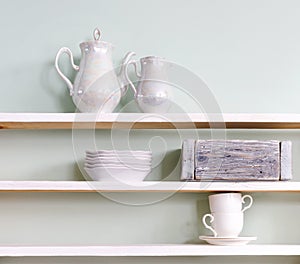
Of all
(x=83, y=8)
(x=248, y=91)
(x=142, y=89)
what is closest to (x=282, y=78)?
(x=248, y=91)

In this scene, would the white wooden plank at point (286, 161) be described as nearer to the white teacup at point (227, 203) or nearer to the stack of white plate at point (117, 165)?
the white teacup at point (227, 203)

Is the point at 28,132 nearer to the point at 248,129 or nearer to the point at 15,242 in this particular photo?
the point at 15,242

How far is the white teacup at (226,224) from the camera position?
6.64 ft

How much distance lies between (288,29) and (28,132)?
943 millimetres

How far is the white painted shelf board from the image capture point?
1966 millimetres

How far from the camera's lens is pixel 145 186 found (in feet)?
6.56

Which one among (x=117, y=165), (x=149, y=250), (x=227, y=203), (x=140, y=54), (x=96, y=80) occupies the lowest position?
(x=149, y=250)

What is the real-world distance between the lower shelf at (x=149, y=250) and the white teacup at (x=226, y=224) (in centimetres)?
6

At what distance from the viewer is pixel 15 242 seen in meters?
2.13

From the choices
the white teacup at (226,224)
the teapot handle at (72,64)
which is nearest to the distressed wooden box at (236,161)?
the white teacup at (226,224)

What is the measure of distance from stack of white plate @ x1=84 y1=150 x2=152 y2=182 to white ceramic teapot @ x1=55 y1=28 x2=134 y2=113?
0.51 ft

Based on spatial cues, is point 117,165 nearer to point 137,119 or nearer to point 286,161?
point 137,119

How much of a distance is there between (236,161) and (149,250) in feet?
1.23

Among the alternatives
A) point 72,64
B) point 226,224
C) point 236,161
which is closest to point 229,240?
point 226,224
